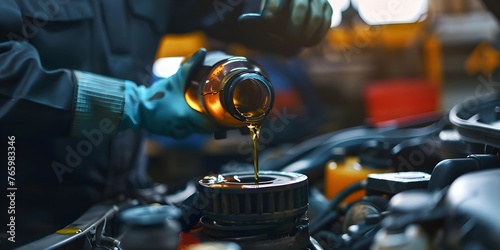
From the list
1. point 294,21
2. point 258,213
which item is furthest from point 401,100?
point 258,213

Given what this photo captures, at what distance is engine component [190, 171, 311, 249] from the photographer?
593 millimetres

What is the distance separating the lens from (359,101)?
324 cm

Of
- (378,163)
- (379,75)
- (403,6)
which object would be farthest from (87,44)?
(379,75)

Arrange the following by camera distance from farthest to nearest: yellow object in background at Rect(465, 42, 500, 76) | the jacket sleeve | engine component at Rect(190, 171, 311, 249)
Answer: yellow object in background at Rect(465, 42, 500, 76)
the jacket sleeve
engine component at Rect(190, 171, 311, 249)

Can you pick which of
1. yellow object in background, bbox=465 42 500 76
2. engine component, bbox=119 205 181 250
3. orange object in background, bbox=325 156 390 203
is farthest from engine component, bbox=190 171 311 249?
yellow object in background, bbox=465 42 500 76

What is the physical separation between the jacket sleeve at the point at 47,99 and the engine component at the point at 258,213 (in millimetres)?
347

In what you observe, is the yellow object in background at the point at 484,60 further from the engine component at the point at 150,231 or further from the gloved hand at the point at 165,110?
the engine component at the point at 150,231

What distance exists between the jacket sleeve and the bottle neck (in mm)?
260

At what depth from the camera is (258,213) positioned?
0.59 meters

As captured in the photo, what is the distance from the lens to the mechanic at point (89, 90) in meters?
0.87

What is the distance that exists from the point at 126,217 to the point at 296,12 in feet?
2.12

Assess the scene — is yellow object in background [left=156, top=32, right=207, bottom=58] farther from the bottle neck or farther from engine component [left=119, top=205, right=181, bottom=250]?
engine component [left=119, top=205, right=181, bottom=250]

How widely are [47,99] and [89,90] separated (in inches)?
2.7

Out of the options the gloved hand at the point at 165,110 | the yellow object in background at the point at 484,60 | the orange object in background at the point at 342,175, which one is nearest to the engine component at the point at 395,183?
the orange object in background at the point at 342,175
